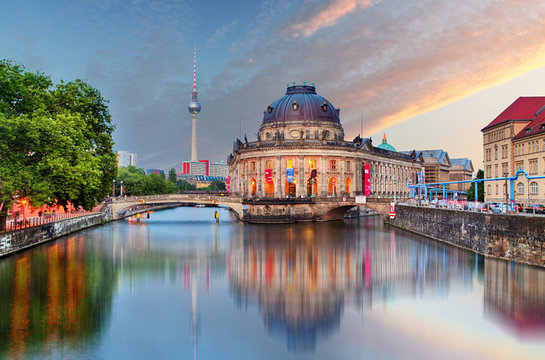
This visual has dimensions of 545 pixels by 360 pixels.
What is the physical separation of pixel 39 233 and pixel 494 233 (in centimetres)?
4456

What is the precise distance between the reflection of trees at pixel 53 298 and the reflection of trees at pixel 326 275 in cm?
840

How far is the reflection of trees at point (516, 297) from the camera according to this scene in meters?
21.3

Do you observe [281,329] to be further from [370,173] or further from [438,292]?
[370,173]

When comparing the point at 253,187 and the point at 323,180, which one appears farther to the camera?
the point at 253,187

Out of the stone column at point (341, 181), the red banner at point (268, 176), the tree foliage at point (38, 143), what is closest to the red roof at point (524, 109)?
the stone column at point (341, 181)

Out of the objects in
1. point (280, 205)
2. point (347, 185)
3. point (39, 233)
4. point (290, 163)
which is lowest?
point (39, 233)

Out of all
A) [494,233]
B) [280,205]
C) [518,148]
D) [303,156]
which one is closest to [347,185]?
[303,156]

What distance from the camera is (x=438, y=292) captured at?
1110 inches

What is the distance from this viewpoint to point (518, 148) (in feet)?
219

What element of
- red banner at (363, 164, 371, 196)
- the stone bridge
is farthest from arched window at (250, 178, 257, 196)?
red banner at (363, 164, 371, 196)

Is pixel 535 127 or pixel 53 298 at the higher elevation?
pixel 535 127

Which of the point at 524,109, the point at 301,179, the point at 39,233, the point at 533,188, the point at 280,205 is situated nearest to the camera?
the point at 39,233

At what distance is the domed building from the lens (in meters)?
87.9

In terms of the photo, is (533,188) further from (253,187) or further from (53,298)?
(53,298)
